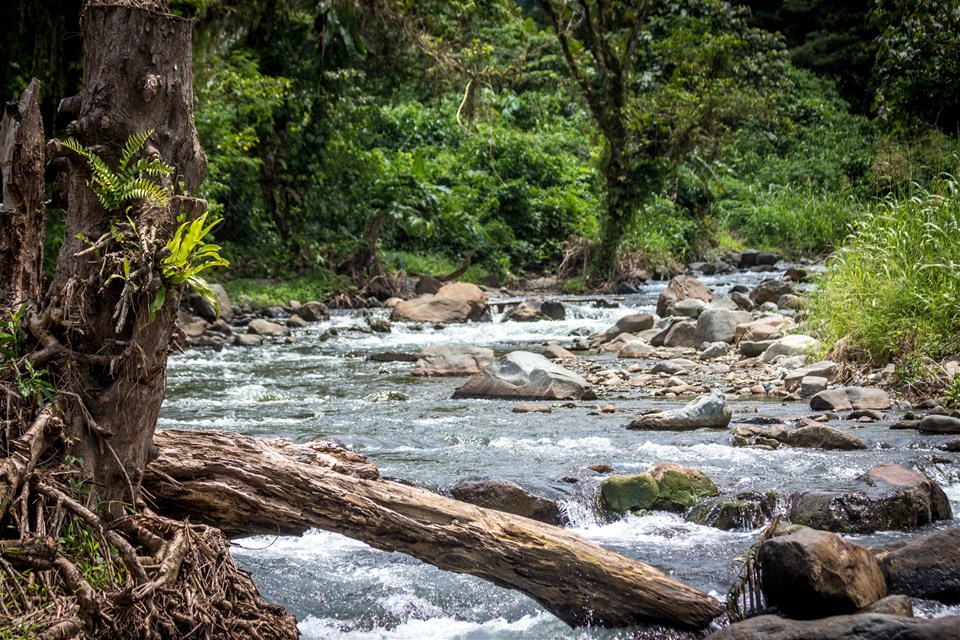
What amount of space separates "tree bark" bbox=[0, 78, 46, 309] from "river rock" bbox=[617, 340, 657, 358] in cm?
930

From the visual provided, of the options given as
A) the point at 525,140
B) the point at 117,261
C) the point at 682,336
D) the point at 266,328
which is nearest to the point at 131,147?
the point at 117,261

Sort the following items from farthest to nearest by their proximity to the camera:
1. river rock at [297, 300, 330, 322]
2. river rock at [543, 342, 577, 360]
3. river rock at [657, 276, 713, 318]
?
river rock at [297, 300, 330, 322] → river rock at [657, 276, 713, 318] → river rock at [543, 342, 577, 360]

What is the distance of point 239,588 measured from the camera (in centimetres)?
324

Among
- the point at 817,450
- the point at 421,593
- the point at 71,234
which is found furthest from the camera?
the point at 817,450

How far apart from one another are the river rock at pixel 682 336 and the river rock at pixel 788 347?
5.71 feet

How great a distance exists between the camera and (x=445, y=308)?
1647 cm

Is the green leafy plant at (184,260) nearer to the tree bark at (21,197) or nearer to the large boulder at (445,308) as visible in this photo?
the tree bark at (21,197)

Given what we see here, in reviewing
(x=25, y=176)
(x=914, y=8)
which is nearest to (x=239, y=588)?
(x=25, y=176)

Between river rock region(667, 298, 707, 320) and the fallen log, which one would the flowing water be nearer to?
the fallen log

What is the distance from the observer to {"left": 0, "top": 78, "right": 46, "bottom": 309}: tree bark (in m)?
3.38

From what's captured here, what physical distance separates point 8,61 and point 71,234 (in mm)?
11456

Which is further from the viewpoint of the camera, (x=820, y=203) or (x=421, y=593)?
(x=820, y=203)

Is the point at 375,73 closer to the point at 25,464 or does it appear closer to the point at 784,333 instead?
the point at 784,333

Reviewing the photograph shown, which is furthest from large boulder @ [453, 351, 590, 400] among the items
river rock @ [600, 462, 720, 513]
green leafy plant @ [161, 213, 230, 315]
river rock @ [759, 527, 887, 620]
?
green leafy plant @ [161, 213, 230, 315]
